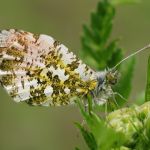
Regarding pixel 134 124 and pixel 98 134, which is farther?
pixel 134 124

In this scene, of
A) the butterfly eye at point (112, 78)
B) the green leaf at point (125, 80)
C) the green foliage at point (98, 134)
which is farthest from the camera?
the butterfly eye at point (112, 78)

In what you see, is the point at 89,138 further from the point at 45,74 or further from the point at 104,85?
the point at 45,74

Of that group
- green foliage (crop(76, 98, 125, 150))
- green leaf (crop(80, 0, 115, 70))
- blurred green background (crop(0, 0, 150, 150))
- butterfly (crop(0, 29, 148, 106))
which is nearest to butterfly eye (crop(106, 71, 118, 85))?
butterfly (crop(0, 29, 148, 106))

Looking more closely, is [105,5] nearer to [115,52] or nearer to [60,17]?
[115,52]

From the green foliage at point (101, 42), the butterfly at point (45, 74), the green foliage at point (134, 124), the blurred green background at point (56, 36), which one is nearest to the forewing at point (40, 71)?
the butterfly at point (45, 74)

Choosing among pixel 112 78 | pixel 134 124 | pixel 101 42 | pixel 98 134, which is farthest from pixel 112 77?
pixel 98 134

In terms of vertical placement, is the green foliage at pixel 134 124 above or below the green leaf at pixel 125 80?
below

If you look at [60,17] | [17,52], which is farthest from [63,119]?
[17,52]

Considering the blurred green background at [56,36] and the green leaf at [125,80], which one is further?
the blurred green background at [56,36]

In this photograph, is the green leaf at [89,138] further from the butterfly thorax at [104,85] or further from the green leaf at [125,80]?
the butterfly thorax at [104,85]
